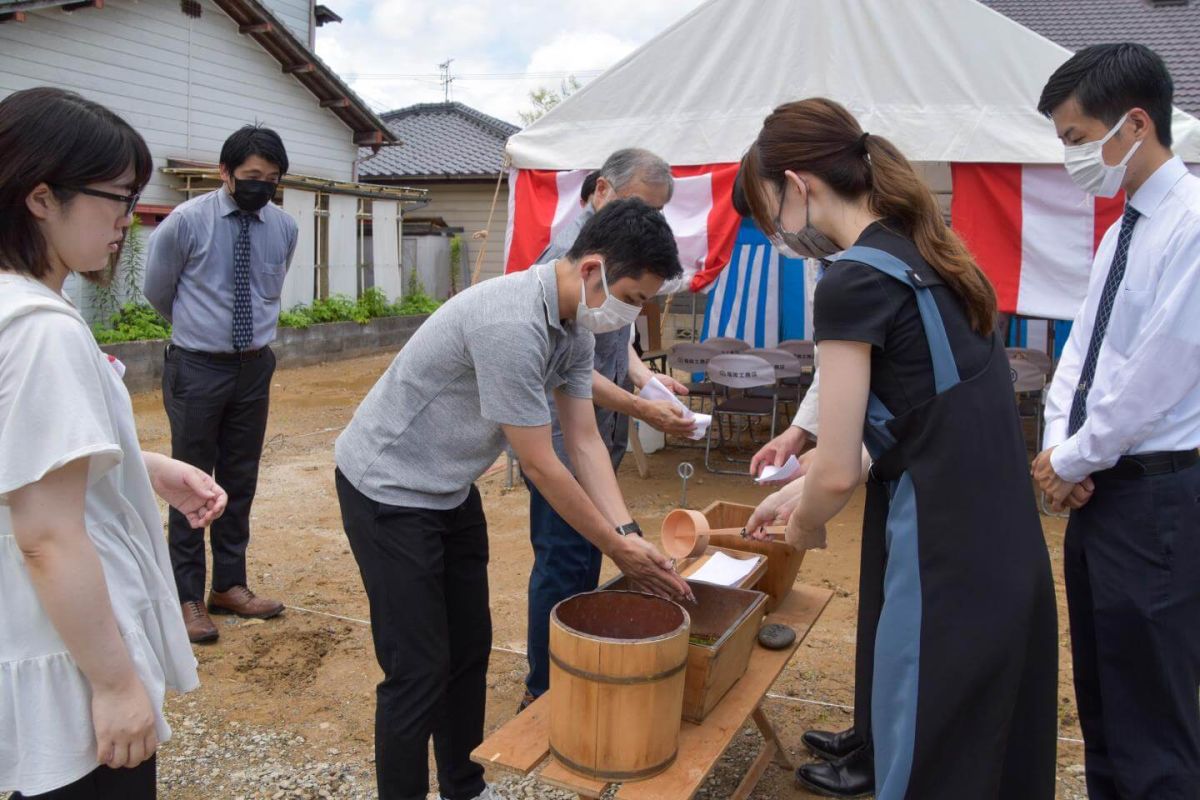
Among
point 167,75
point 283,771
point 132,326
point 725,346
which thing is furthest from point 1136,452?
point 167,75

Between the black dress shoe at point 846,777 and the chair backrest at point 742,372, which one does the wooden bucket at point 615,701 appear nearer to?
the black dress shoe at point 846,777

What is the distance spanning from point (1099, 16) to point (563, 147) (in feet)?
50.0

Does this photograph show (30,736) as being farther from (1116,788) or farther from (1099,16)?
(1099,16)

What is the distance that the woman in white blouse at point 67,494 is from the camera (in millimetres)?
1235

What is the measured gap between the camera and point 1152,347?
2055 mm

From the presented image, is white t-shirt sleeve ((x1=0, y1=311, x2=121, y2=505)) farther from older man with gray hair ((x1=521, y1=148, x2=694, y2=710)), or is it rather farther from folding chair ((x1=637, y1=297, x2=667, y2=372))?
folding chair ((x1=637, y1=297, x2=667, y2=372))

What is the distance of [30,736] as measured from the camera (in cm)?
130

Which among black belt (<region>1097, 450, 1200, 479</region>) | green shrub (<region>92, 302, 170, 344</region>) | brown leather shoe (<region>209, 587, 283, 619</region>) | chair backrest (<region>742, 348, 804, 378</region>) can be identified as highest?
black belt (<region>1097, 450, 1200, 479</region>)

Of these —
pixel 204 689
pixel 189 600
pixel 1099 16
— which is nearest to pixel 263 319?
pixel 189 600

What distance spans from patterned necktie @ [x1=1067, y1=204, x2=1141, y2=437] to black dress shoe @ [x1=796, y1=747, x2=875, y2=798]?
1.17m

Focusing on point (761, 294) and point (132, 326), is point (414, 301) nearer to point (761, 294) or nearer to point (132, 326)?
point (132, 326)

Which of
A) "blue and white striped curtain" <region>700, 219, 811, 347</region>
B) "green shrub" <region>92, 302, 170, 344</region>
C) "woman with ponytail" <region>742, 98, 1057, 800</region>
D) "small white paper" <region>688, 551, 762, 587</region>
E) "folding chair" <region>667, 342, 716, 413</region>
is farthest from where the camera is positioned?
"green shrub" <region>92, 302, 170, 344</region>

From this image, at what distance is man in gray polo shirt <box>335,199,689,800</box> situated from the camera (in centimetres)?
203

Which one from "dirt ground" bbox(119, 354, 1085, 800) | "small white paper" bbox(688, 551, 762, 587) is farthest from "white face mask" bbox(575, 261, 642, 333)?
"dirt ground" bbox(119, 354, 1085, 800)
